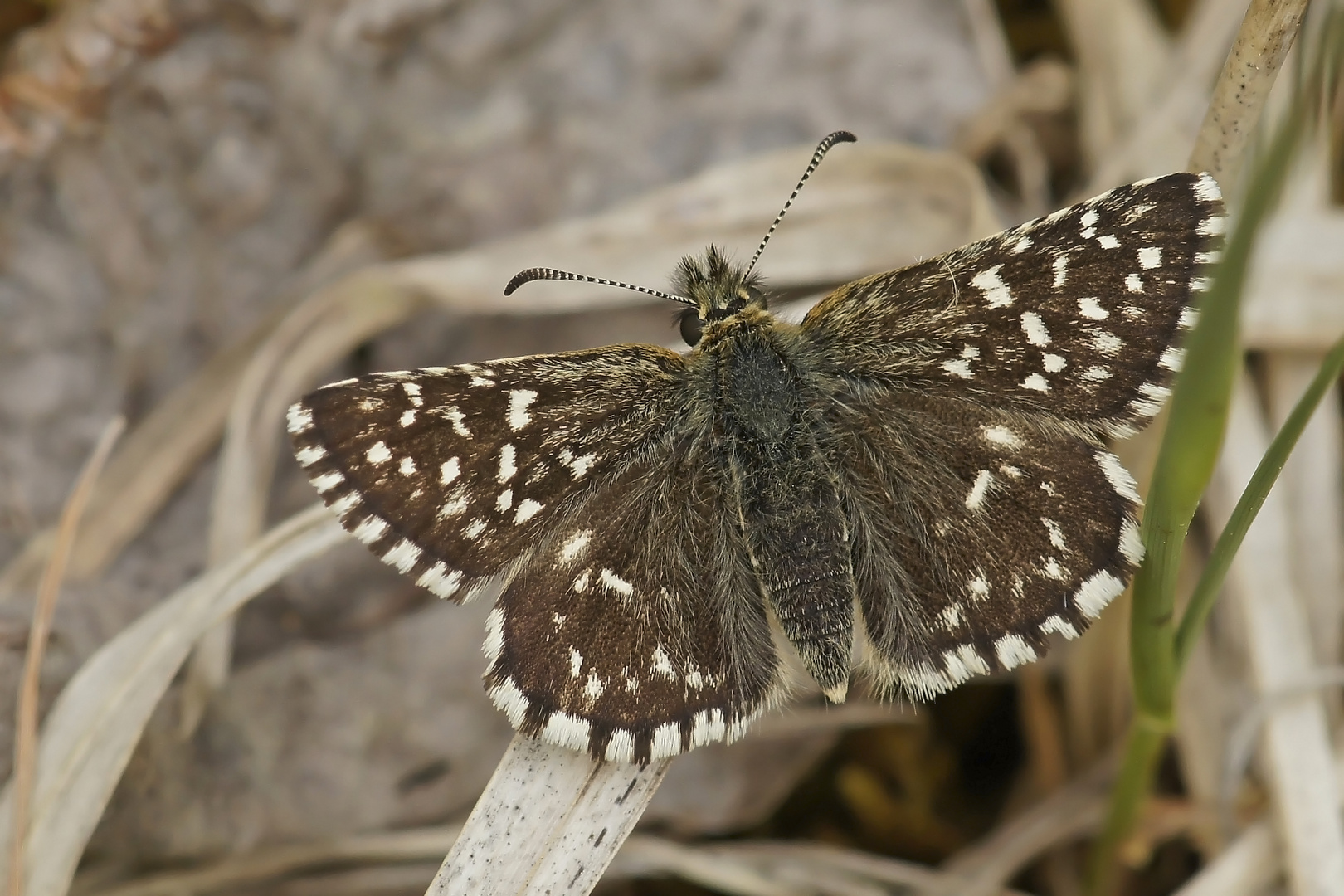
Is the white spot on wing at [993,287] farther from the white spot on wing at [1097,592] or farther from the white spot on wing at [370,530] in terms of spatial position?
the white spot on wing at [370,530]

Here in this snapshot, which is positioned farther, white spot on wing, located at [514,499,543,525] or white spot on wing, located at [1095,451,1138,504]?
white spot on wing, located at [514,499,543,525]

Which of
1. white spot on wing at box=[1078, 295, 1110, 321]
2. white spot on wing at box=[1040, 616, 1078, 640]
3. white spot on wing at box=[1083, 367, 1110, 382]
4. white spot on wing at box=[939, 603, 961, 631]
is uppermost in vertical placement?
white spot on wing at box=[1078, 295, 1110, 321]

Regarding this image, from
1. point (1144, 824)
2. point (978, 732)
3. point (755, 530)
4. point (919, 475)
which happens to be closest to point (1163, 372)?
point (919, 475)

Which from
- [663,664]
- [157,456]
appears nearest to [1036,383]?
[663,664]

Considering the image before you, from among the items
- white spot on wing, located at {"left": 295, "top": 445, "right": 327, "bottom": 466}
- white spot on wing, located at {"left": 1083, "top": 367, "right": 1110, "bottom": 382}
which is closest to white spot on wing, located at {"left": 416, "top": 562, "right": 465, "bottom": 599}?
white spot on wing, located at {"left": 295, "top": 445, "right": 327, "bottom": 466}

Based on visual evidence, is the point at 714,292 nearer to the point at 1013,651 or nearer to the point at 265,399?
the point at 1013,651

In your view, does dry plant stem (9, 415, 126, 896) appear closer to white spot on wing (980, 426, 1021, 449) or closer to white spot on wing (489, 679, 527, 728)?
white spot on wing (489, 679, 527, 728)

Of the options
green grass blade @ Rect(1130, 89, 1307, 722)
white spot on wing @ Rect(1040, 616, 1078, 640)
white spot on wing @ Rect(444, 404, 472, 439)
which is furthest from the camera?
white spot on wing @ Rect(444, 404, 472, 439)
